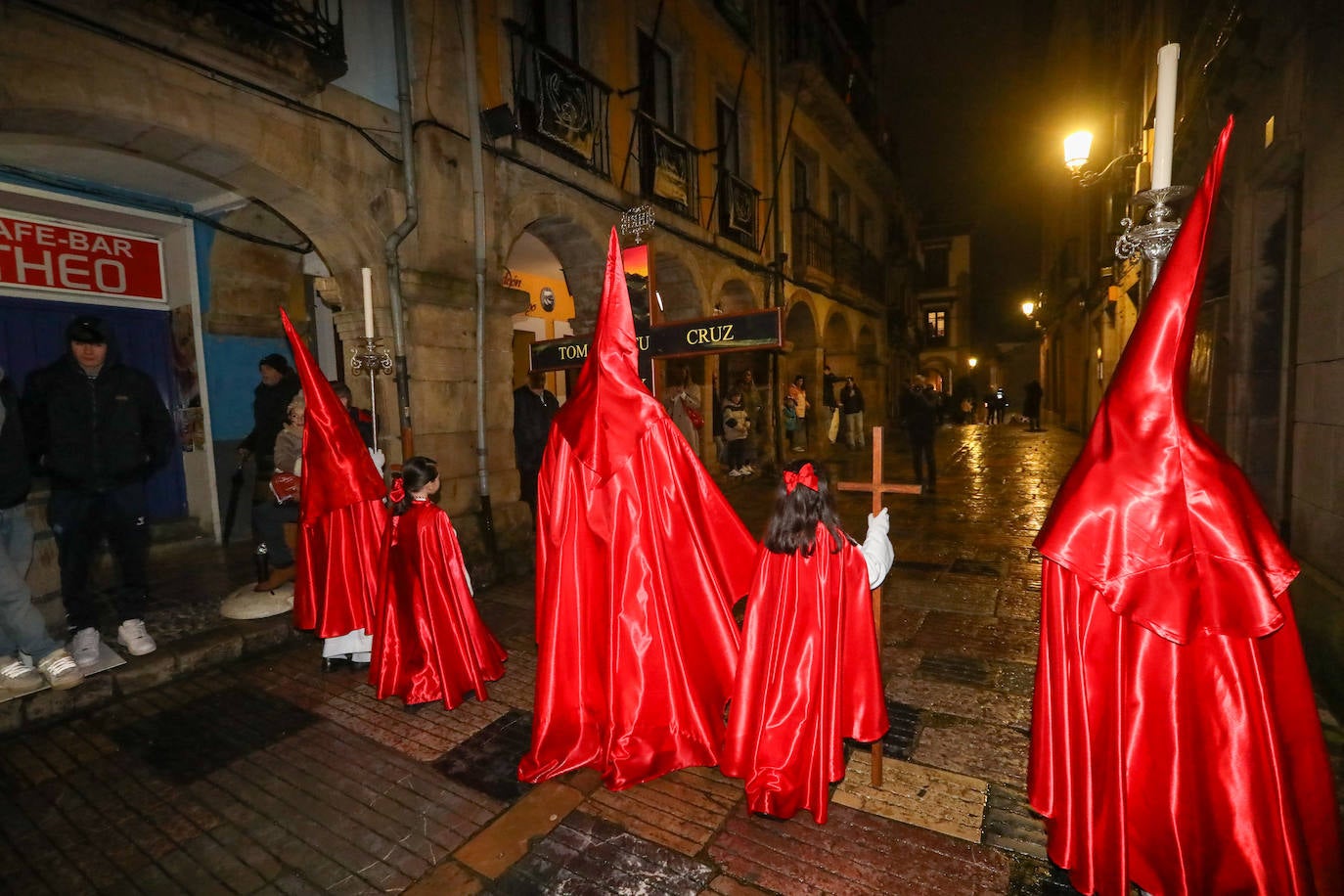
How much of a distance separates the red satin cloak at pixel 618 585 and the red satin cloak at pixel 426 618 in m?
0.90

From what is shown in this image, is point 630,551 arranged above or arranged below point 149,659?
above

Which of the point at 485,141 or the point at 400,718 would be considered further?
the point at 485,141

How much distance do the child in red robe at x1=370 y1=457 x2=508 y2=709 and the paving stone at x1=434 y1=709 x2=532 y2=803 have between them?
1.09ft

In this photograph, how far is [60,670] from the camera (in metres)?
3.71

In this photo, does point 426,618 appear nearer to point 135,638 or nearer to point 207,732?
point 207,732

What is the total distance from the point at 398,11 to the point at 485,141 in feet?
4.07

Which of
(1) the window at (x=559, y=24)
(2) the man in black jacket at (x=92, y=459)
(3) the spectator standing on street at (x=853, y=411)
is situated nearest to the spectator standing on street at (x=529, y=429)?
(2) the man in black jacket at (x=92, y=459)

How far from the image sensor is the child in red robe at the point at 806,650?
2562 millimetres

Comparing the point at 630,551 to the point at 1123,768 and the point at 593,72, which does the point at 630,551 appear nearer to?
the point at 1123,768

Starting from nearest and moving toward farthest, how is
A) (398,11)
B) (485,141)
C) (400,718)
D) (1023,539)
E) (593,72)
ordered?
(400,718)
(398,11)
(485,141)
(1023,539)
(593,72)

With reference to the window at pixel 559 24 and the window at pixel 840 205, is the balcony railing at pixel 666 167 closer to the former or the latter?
the window at pixel 559 24

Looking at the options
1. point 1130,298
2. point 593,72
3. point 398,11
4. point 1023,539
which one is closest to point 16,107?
point 398,11

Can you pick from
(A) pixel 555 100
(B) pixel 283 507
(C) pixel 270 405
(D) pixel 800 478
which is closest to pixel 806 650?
(D) pixel 800 478

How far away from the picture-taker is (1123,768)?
2.02 m
